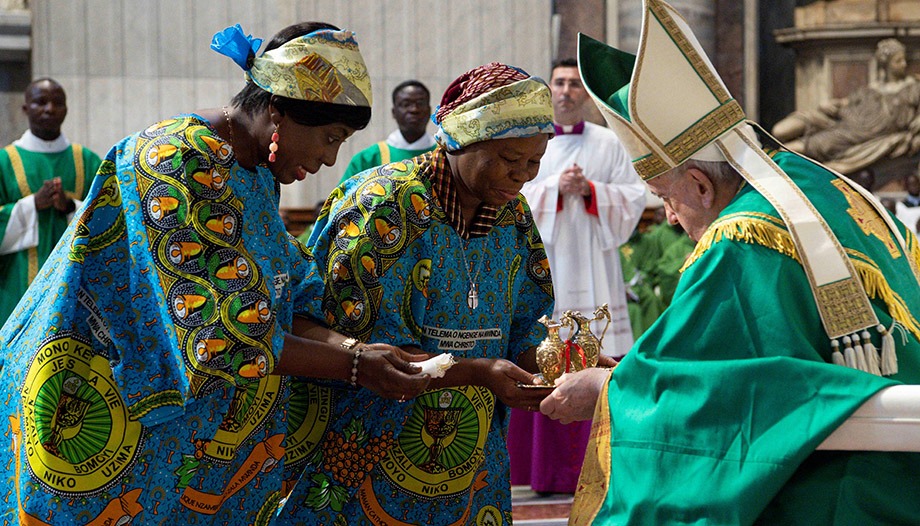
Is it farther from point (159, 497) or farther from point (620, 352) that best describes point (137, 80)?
point (159, 497)

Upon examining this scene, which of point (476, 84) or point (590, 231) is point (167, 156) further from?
point (590, 231)

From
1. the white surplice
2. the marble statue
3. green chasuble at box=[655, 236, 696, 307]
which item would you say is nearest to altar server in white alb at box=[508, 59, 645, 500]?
the white surplice

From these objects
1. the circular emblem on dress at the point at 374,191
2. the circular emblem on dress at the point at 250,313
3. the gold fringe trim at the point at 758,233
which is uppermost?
the circular emblem on dress at the point at 374,191

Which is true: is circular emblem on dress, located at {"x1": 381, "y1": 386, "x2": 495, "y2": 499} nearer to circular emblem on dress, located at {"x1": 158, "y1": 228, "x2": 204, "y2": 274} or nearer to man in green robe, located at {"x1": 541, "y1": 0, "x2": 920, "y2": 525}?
man in green robe, located at {"x1": 541, "y1": 0, "x2": 920, "y2": 525}

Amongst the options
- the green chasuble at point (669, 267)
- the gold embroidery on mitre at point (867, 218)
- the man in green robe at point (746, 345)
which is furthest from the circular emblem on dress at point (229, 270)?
the green chasuble at point (669, 267)

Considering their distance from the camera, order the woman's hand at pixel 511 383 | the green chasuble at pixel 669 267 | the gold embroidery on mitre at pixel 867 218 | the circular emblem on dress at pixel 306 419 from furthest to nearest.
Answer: the green chasuble at pixel 669 267 → the circular emblem on dress at pixel 306 419 → the woman's hand at pixel 511 383 → the gold embroidery on mitre at pixel 867 218

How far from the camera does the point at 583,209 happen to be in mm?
6207

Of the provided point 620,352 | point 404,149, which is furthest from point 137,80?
point 620,352

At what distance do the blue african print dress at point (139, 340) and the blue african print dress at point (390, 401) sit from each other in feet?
1.27

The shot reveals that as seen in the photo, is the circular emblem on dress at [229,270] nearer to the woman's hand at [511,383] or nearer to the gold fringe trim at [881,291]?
the woman's hand at [511,383]

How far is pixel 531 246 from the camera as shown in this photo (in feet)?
11.0

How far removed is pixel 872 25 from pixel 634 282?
14.0 ft

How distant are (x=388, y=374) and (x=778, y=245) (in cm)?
90

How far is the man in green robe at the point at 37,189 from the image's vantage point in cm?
646
